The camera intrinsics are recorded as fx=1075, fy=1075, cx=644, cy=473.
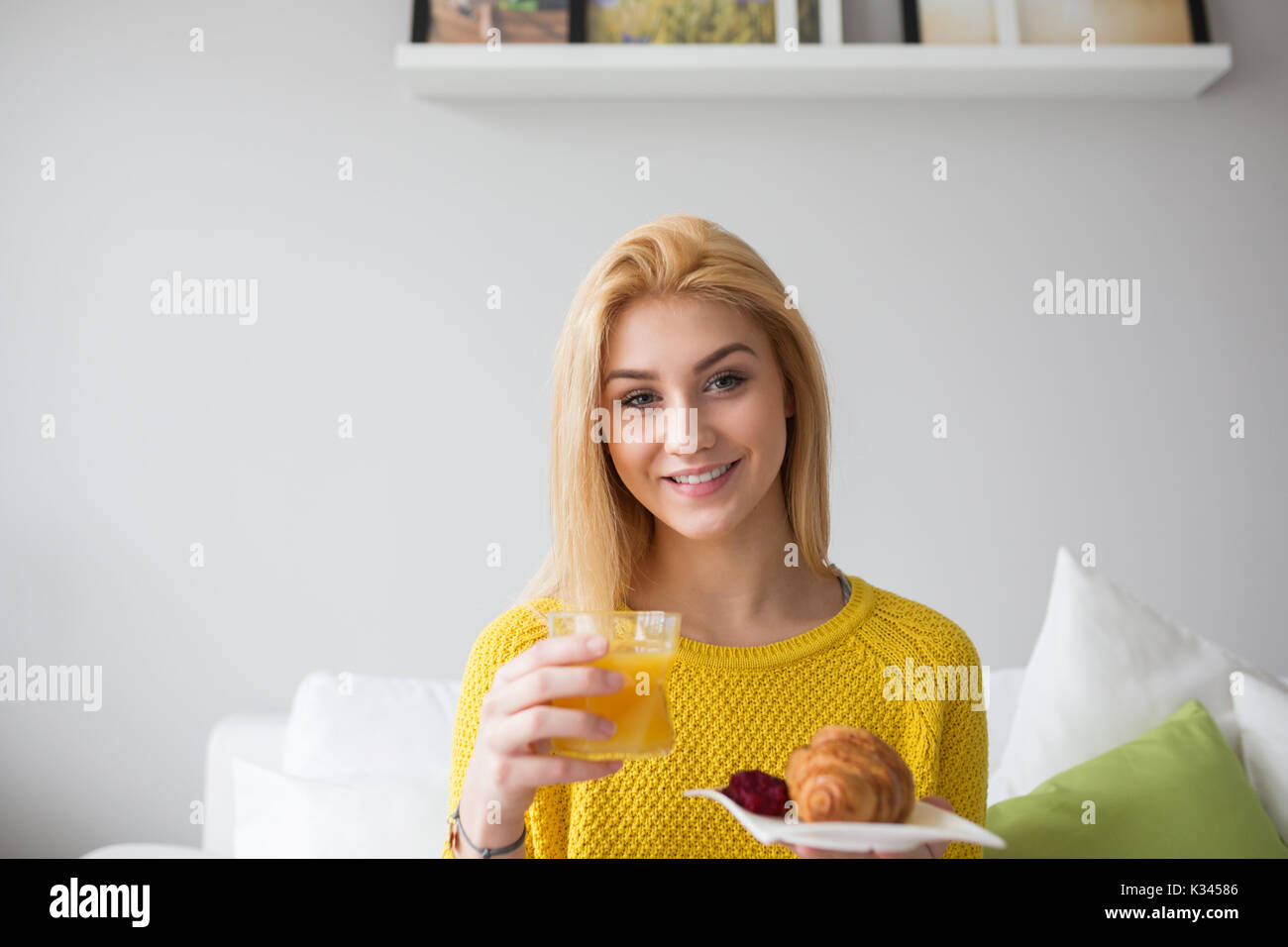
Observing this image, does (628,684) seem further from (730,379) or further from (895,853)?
(730,379)

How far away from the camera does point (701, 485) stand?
4.21 feet

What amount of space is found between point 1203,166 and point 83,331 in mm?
2920

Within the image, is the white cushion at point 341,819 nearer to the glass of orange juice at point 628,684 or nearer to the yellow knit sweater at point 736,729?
the yellow knit sweater at point 736,729

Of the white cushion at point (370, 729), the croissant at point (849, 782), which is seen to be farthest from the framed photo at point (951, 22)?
the croissant at point (849, 782)

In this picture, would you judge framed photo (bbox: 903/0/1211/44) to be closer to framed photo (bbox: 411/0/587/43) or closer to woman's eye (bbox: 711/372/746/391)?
framed photo (bbox: 411/0/587/43)

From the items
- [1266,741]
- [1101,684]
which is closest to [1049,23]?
[1101,684]

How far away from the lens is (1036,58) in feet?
8.55

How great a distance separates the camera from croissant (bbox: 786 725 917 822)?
2.93 ft

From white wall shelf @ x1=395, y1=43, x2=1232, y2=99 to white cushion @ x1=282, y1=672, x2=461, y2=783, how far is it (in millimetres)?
1476

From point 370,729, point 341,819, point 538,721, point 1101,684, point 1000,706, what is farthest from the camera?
point 1000,706

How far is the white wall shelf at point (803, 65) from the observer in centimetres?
260

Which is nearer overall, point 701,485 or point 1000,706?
point 701,485

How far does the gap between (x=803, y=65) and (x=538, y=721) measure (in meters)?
2.12

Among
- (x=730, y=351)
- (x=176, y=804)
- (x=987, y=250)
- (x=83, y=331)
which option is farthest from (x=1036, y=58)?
(x=176, y=804)
